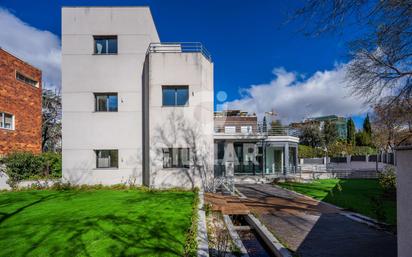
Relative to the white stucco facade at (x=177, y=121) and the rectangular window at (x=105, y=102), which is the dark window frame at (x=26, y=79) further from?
the white stucco facade at (x=177, y=121)

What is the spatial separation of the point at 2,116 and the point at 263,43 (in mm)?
19326

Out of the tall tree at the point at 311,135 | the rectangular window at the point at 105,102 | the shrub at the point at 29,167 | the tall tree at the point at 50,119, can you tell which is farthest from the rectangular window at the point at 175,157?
the tall tree at the point at 311,135

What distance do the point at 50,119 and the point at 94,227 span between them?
1130 inches

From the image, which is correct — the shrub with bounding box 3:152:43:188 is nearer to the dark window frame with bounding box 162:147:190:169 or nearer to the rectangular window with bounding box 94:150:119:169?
the rectangular window with bounding box 94:150:119:169

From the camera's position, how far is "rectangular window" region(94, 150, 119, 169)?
50.2 feet

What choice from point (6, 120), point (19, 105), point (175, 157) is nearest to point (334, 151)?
point (175, 157)

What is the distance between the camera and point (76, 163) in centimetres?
1516

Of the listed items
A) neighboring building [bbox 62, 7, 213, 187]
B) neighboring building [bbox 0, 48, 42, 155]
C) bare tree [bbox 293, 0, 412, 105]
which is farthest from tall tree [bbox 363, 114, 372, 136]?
neighboring building [bbox 0, 48, 42, 155]

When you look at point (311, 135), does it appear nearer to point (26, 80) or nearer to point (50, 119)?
point (50, 119)

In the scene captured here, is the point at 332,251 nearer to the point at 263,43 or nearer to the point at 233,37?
the point at 233,37

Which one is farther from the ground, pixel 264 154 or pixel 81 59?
pixel 81 59

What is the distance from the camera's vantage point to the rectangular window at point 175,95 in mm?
14727

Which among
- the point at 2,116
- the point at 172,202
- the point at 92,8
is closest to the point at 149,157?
the point at 172,202

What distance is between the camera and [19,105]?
18484 millimetres
